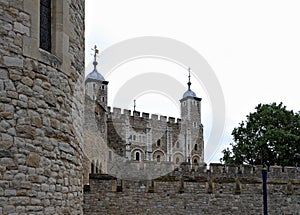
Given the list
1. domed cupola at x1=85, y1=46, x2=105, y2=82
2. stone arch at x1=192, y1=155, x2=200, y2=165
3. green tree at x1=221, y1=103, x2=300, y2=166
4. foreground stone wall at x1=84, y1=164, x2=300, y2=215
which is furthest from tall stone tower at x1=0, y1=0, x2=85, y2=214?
stone arch at x1=192, y1=155, x2=200, y2=165

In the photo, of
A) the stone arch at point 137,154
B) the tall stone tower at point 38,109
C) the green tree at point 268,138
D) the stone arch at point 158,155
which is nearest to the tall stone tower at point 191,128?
the stone arch at point 158,155

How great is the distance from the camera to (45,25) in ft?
18.9

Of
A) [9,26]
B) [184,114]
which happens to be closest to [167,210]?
[9,26]

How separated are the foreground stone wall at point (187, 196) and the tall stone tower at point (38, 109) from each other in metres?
5.08

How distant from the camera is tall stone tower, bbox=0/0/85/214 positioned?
16.2ft

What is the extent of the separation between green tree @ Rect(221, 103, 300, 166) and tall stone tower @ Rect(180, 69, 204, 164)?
20714 mm

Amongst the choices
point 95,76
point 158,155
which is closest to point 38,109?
point 95,76

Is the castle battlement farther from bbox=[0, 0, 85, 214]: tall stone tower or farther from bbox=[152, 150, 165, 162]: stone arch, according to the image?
bbox=[0, 0, 85, 214]: tall stone tower

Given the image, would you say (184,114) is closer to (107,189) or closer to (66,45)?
(107,189)

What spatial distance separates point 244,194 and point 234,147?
18.3 meters

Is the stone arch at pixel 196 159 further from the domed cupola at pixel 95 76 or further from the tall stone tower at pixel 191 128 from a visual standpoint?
the domed cupola at pixel 95 76

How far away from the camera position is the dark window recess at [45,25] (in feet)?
18.6

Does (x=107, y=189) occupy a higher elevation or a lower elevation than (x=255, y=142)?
lower

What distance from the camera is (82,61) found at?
680 cm
